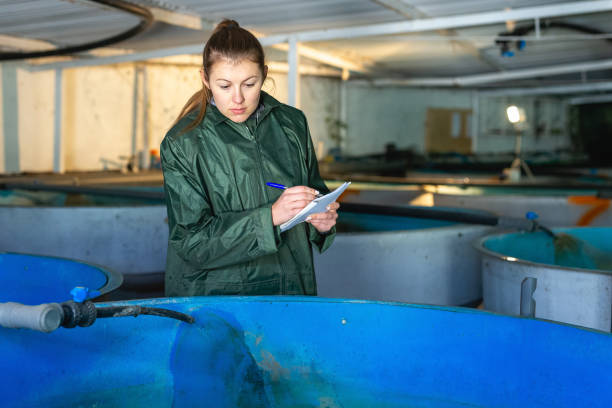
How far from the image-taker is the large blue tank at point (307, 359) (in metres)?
1.48

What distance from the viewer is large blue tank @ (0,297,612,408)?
1.48 m

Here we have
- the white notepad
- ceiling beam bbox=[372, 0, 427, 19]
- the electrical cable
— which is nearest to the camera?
the white notepad

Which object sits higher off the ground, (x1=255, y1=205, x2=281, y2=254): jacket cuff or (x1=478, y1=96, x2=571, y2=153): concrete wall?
(x1=478, y1=96, x2=571, y2=153): concrete wall

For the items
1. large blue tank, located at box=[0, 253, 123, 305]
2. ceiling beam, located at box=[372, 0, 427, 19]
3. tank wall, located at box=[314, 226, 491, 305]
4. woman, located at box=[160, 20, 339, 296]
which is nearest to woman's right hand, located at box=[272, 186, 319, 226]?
woman, located at box=[160, 20, 339, 296]

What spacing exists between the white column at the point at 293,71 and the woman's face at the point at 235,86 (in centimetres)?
632

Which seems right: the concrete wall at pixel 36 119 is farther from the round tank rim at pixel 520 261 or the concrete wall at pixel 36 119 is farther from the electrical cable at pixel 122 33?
the round tank rim at pixel 520 261

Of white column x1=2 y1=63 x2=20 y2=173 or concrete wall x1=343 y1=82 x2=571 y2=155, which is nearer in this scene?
white column x1=2 y1=63 x2=20 y2=173

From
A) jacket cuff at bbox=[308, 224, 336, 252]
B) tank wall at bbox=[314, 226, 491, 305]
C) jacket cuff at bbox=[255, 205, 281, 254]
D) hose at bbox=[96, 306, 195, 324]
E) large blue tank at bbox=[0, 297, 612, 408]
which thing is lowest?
tank wall at bbox=[314, 226, 491, 305]

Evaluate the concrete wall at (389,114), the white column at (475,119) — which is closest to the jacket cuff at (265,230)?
the concrete wall at (389,114)

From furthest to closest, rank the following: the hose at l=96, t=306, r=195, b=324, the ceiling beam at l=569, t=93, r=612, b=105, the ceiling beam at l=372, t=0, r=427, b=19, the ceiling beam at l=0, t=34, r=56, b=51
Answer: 1. the ceiling beam at l=569, t=93, r=612, b=105
2. the ceiling beam at l=0, t=34, r=56, b=51
3. the ceiling beam at l=372, t=0, r=427, b=19
4. the hose at l=96, t=306, r=195, b=324

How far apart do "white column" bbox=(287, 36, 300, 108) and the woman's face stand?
20.8 ft

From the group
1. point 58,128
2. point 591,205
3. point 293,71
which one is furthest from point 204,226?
point 58,128

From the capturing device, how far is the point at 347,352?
1675 mm

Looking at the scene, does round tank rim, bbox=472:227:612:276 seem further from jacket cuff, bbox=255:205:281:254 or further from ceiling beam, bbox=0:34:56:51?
ceiling beam, bbox=0:34:56:51
